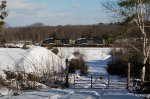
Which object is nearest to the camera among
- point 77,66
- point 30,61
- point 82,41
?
point 30,61

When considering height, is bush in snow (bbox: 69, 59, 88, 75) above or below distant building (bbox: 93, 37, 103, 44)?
below

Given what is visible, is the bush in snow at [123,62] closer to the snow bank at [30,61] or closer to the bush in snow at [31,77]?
the snow bank at [30,61]

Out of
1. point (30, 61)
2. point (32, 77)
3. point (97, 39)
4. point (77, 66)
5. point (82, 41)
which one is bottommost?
point (32, 77)

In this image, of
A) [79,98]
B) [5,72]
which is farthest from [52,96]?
[5,72]

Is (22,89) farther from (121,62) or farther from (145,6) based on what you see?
(121,62)

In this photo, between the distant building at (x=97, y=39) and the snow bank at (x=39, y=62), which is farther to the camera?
the distant building at (x=97, y=39)

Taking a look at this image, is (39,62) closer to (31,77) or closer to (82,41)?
(31,77)

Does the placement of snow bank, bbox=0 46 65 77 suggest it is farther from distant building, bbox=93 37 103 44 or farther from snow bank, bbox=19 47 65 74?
distant building, bbox=93 37 103 44

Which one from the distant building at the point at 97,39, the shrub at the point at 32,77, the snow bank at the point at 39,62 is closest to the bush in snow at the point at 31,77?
the shrub at the point at 32,77

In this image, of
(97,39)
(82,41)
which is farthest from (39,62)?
(82,41)

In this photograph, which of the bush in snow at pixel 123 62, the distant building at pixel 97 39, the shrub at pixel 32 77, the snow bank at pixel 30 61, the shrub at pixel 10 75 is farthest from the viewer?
the distant building at pixel 97 39

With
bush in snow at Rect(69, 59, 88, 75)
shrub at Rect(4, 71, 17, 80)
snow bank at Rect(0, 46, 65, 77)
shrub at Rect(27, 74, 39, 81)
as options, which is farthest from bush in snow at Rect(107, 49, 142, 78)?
shrub at Rect(4, 71, 17, 80)

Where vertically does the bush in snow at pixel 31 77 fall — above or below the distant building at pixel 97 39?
below

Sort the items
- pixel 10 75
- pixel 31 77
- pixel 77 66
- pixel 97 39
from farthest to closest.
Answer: pixel 97 39
pixel 77 66
pixel 31 77
pixel 10 75
